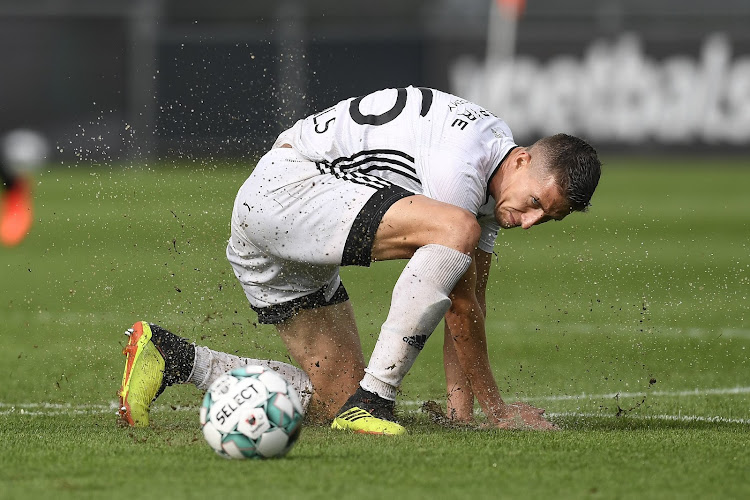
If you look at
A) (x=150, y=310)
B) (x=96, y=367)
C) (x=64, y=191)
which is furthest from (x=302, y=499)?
(x=64, y=191)

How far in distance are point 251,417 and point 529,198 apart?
1507 millimetres

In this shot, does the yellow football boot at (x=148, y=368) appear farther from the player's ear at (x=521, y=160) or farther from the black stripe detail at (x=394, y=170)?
the player's ear at (x=521, y=160)

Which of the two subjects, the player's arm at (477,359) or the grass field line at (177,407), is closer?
the player's arm at (477,359)

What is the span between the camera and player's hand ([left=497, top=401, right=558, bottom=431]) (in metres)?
4.95

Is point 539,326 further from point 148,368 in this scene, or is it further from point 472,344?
point 148,368

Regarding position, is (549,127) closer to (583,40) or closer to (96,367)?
(583,40)

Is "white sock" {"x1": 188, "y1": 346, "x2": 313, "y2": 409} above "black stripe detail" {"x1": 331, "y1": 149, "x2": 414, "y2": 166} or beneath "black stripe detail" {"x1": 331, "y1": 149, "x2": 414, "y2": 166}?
beneath

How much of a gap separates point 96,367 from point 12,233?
29.6 feet

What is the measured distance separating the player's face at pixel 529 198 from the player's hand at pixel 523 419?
0.79 m

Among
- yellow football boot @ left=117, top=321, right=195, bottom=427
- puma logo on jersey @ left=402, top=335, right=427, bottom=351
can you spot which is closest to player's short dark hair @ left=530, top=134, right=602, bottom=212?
puma logo on jersey @ left=402, top=335, right=427, bottom=351

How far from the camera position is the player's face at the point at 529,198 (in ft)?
15.8

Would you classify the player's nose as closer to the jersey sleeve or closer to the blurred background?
the jersey sleeve

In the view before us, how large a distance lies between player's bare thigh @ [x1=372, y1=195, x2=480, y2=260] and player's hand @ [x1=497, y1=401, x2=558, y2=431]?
81 cm

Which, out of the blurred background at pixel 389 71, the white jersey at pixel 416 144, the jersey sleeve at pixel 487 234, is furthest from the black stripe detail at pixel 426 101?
the blurred background at pixel 389 71
